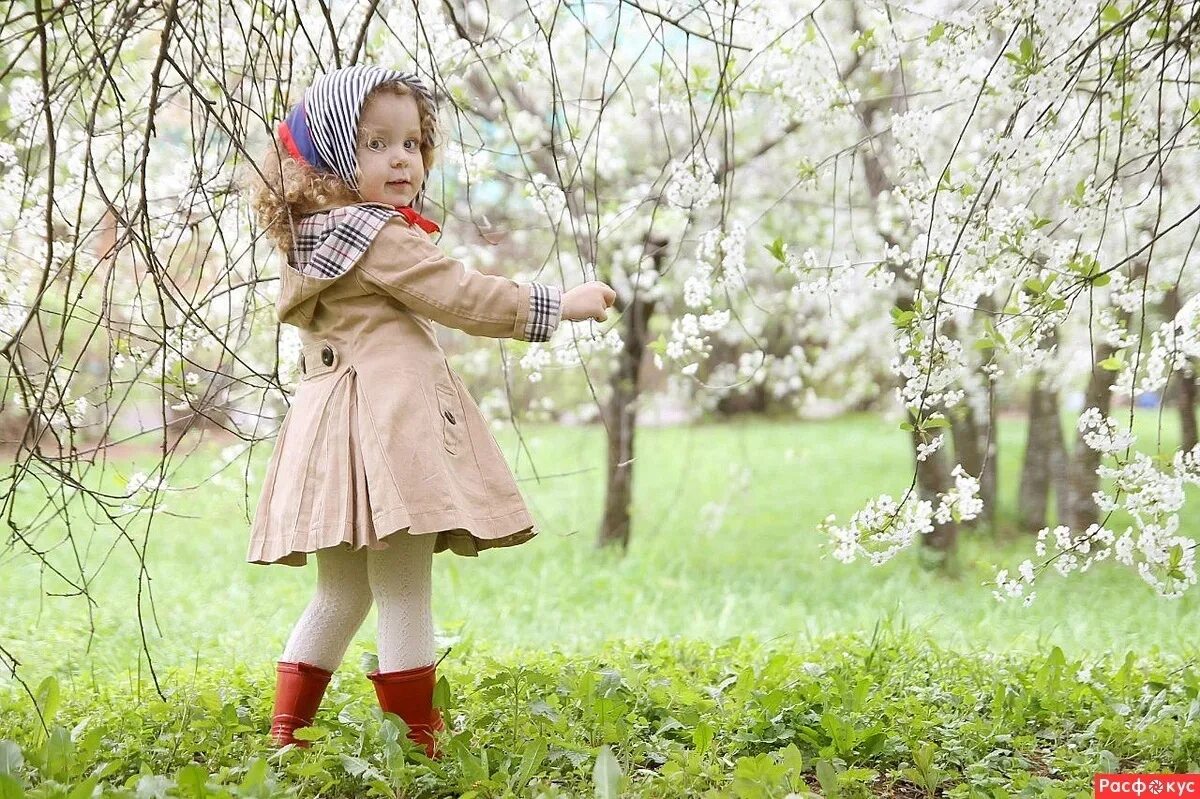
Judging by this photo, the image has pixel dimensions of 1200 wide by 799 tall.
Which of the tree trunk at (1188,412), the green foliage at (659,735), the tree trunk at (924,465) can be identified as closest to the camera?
the green foliage at (659,735)

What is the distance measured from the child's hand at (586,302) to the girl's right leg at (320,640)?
632 mm

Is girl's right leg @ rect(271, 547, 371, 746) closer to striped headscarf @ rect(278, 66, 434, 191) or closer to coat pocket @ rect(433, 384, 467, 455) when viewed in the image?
coat pocket @ rect(433, 384, 467, 455)

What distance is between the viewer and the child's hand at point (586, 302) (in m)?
2.22

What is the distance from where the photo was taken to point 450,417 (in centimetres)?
221

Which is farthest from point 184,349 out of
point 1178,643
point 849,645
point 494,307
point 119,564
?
point 119,564

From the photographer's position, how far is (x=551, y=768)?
222 cm

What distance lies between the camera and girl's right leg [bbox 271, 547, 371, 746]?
7.50 ft

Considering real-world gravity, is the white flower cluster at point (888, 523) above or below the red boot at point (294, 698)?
above

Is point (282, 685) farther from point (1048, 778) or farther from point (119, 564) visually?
point (119, 564)

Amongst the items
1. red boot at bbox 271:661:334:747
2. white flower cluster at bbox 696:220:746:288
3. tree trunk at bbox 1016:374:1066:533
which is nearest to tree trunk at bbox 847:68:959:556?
tree trunk at bbox 1016:374:1066:533

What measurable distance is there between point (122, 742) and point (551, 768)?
2.85ft

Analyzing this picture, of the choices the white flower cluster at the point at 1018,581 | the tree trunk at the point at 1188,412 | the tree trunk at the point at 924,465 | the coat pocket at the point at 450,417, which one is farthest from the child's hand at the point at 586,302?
the tree trunk at the point at 924,465

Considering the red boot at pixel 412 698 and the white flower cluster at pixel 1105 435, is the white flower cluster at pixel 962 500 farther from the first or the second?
the red boot at pixel 412 698

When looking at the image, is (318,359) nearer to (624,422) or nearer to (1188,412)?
(1188,412)
